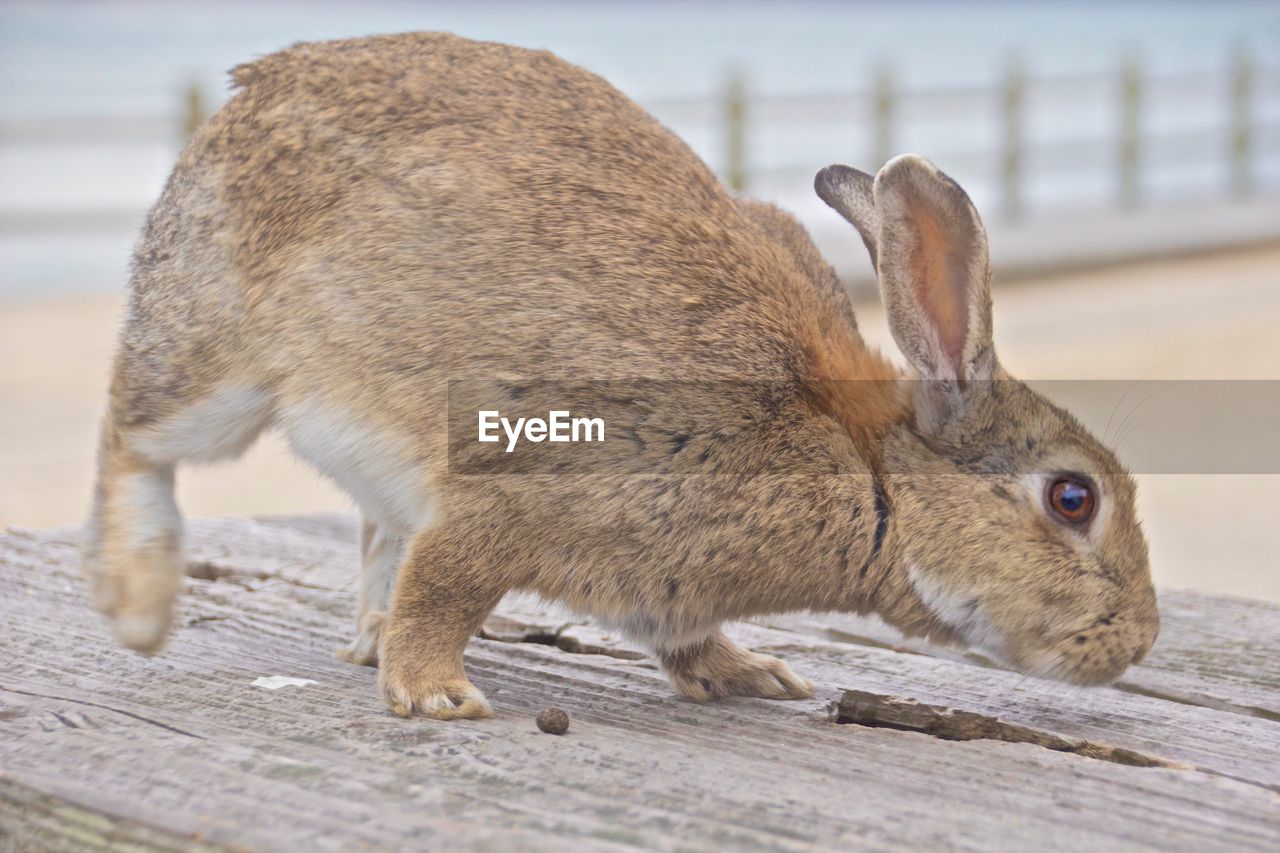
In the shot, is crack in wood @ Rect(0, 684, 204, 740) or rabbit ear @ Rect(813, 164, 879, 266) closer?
crack in wood @ Rect(0, 684, 204, 740)

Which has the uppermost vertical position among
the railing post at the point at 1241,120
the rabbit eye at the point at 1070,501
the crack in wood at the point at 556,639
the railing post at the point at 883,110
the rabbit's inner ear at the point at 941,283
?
the railing post at the point at 1241,120

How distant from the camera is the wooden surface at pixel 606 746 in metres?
2.12

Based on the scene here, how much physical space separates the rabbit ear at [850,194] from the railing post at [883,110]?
18802 mm

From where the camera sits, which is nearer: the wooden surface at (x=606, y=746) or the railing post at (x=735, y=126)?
the wooden surface at (x=606, y=746)

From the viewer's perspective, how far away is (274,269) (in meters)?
3.06

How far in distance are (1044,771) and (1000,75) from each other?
22.4m

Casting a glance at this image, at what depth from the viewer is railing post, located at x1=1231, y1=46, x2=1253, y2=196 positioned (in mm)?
26875

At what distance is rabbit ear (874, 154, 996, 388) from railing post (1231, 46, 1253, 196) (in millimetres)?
25679

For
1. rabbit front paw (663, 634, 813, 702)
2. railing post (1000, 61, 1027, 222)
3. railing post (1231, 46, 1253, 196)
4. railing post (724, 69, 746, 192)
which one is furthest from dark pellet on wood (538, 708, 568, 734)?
railing post (1231, 46, 1253, 196)

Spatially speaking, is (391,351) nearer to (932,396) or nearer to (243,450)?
(243,450)

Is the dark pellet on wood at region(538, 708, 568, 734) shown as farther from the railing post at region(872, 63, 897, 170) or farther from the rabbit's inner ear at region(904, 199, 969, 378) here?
the railing post at region(872, 63, 897, 170)

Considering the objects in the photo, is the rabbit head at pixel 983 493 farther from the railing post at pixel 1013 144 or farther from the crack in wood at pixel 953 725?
the railing post at pixel 1013 144

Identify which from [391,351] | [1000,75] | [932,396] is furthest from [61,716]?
[1000,75]

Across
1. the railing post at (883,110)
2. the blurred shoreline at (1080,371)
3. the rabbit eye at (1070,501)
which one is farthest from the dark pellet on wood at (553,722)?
the railing post at (883,110)
